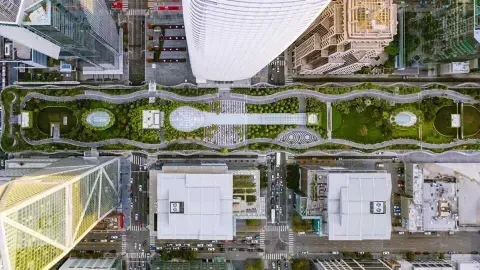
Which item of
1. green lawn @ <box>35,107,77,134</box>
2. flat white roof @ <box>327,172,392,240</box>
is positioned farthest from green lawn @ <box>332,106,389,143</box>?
green lawn @ <box>35,107,77,134</box>

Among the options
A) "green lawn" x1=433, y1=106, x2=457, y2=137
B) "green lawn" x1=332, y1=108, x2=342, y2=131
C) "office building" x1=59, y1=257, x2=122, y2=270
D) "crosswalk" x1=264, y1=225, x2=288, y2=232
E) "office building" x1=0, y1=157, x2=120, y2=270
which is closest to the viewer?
"office building" x1=0, y1=157, x2=120, y2=270

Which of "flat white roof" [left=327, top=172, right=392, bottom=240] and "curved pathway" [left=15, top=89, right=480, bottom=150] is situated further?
"curved pathway" [left=15, top=89, right=480, bottom=150]

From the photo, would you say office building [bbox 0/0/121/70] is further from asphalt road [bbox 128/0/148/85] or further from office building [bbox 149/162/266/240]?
office building [bbox 149/162/266/240]

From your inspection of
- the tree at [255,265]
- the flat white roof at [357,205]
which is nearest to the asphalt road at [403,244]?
the tree at [255,265]

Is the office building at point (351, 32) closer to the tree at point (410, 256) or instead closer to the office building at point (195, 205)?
the office building at point (195, 205)

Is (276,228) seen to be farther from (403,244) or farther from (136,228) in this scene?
(136,228)

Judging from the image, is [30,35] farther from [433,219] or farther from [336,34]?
[433,219]
